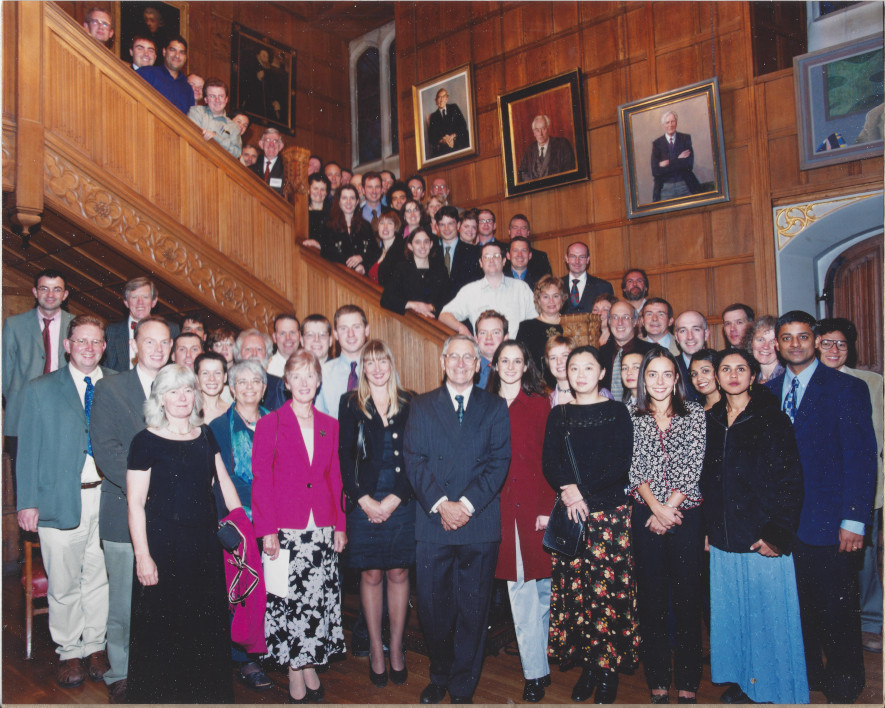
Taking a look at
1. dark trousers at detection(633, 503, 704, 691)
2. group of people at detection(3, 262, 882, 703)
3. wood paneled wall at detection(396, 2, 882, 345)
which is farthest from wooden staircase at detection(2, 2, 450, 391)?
wood paneled wall at detection(396, 2, 882, 345)

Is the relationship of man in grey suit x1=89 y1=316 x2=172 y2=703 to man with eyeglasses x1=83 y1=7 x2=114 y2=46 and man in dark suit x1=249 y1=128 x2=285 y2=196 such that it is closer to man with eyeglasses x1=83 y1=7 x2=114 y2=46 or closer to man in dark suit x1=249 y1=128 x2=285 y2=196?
man in dark suit x1=249 y1=128 x2=285 y2=196

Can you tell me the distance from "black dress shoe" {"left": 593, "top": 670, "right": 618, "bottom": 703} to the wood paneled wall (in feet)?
12.1

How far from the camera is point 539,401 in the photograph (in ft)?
9.33

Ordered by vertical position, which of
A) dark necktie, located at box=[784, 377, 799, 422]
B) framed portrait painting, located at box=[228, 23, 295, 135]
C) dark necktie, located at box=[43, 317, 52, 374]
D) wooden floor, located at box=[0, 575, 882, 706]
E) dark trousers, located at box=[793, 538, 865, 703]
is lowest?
wooden floor, located at box=[0, 575, 882, 706]

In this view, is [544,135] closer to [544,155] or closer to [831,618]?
[544,155]

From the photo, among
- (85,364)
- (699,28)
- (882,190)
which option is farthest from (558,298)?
(699,28)

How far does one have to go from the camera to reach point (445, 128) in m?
7.24

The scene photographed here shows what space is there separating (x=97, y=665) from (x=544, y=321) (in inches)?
105

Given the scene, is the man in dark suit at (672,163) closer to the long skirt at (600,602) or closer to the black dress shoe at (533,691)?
the long skirt at (600,602)

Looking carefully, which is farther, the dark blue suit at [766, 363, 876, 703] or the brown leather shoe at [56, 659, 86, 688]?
the brown leather shoe at [56, 659, 86, 688]

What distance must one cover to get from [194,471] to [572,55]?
5.55m

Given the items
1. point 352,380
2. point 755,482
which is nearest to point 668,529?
point 755,482

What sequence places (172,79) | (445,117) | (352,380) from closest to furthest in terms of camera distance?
(352,380), (172,79), (445,117)

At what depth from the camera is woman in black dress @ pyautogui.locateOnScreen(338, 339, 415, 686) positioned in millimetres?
2770
